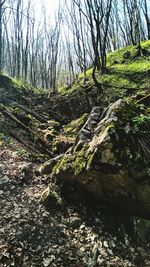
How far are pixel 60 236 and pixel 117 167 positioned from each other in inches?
46.8

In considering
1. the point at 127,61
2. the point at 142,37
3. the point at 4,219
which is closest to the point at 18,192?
the point at 4,219

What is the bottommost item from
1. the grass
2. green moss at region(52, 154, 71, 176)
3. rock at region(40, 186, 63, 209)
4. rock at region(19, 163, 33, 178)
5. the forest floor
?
the forest floor

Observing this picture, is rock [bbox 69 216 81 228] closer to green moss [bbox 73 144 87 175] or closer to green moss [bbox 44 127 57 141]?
green moss [bbox 73 144 87 175]

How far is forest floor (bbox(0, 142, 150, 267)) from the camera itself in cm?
301

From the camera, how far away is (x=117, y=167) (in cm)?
362

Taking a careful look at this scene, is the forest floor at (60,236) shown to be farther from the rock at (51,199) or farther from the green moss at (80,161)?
the green moss at (80,161)

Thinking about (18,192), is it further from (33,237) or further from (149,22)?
(149,22)

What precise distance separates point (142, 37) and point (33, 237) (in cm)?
2346

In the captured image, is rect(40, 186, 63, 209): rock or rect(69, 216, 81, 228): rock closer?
rect(69, 216, 81, 228): rock

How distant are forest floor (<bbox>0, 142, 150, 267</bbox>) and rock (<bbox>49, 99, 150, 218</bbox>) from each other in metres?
0.31

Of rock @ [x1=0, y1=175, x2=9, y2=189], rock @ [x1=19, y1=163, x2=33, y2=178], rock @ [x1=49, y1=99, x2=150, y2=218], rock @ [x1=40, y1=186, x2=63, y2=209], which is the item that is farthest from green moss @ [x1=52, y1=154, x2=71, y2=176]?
rock @ [x1=0, y1=175, x2=9, y2=189]

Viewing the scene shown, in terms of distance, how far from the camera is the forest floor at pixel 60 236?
3.01 meters

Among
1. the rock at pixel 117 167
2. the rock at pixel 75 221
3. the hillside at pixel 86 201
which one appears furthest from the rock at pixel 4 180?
the rock at pixel 75 221

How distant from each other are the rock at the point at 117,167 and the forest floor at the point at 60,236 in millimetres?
311
